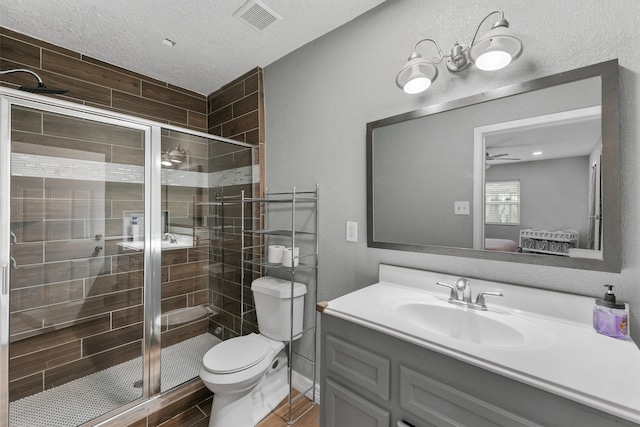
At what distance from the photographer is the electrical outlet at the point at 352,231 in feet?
5.35

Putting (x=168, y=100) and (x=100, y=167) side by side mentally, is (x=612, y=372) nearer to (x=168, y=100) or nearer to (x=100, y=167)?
(x=100, y=167)

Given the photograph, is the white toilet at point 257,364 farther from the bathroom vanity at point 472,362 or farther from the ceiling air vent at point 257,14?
the ceiling air vent at point 257,14

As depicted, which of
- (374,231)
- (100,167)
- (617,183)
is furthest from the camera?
(100,167)

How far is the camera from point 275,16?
1.58 m

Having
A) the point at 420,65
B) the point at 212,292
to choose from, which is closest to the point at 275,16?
the point at 420,65

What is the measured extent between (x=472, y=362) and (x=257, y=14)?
1.92m

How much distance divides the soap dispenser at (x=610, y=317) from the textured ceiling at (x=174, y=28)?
65.7 inches

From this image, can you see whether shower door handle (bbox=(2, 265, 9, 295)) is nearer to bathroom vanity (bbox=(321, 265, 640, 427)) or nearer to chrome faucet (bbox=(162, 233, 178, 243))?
chrome faucet (bbox=(162, 233, 178, 243))

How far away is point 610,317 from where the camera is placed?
0.84 metres

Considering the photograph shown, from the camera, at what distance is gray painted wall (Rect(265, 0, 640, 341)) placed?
91cm

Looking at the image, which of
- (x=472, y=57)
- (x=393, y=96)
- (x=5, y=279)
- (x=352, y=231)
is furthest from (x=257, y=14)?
(x=5, y=279)

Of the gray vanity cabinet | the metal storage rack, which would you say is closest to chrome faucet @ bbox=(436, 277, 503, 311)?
the gray vanity cabinet

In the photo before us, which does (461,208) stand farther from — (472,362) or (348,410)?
(348,410)

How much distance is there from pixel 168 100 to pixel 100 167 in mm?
916
